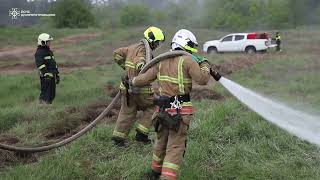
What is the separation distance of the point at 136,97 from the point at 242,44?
69.6ft

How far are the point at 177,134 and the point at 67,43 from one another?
1139 inches

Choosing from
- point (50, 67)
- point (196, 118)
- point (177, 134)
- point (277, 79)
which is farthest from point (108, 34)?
point (177, 134)

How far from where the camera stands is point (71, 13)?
154ft

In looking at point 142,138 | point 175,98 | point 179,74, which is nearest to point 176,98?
point 175,98

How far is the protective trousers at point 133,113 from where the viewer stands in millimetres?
6449

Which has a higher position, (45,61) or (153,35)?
(153,35)

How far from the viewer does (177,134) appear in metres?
4.99

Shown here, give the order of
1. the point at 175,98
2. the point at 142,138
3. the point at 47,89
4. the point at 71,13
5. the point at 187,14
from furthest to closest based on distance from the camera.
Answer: the point at 71,13 < the point at 187,14 < the point at 47,89 < the point at 142,138 < the point at 175,98

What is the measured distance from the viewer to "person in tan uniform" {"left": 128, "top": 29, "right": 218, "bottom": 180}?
192 inches

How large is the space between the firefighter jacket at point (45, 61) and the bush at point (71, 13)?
36.8 meters

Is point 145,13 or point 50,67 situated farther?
point 145,13

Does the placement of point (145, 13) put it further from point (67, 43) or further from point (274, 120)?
point (274, 120)

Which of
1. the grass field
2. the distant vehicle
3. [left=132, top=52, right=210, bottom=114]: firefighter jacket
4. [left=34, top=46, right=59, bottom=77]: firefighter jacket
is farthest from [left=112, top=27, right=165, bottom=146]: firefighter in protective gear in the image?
the distant vehicle

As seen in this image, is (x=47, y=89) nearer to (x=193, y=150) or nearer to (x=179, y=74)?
(x=193, y=150)
